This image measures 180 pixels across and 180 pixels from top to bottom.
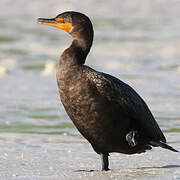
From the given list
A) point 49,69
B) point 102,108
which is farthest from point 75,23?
point 49,69

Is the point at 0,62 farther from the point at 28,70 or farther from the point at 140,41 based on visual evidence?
the point at 140,41

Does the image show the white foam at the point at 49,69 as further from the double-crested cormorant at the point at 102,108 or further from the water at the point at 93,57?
the double-crested cormorant at the point at 102,108

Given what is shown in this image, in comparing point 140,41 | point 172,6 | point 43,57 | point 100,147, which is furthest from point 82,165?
point 172,6

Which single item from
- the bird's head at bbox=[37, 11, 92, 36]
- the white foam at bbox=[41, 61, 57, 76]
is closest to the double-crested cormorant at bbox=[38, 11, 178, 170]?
the bird's head at bbox=[37, 11, 92, 36]

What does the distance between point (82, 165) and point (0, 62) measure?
11.1m

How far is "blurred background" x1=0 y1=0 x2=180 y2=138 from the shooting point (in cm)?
1372

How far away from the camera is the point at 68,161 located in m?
9.51

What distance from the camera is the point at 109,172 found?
861cm

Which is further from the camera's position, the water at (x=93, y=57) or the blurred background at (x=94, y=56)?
the blurred background at (x=94, y=56)

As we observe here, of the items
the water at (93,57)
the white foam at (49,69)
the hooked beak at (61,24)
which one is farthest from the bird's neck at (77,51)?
the white foam at (49,69)

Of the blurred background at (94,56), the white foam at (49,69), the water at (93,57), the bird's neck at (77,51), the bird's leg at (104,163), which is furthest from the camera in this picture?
the white foam at (49,69)

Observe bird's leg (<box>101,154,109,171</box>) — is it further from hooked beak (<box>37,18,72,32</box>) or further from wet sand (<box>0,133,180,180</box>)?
hooked beak (<box>37,18,72,32</box>)

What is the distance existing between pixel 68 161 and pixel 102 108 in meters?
1.43

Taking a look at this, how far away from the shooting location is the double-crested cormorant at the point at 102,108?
328 inches
